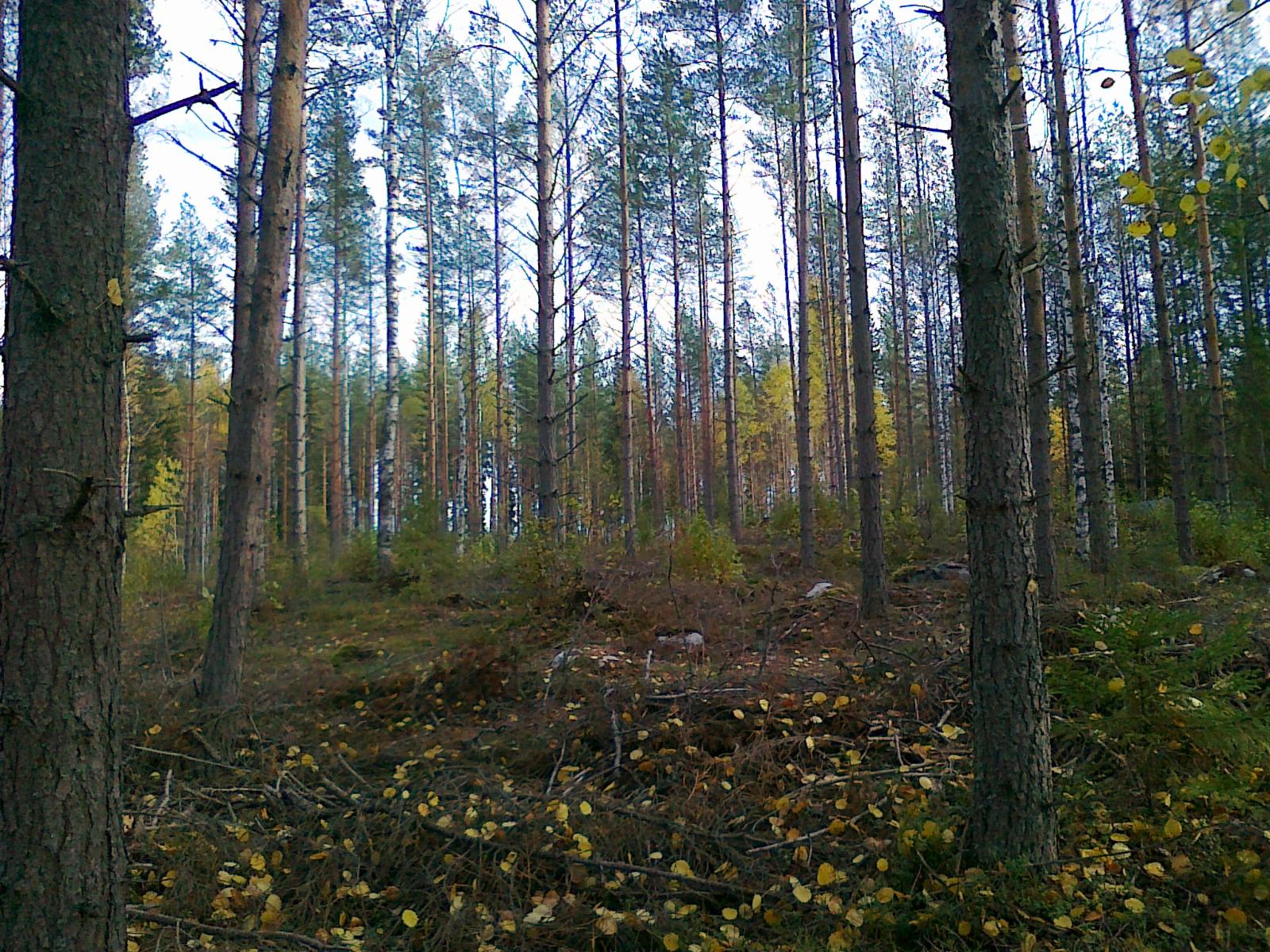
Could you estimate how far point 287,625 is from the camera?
1067cm

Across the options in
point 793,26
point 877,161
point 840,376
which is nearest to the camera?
point 793,26

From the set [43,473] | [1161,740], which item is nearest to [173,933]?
[43,473]

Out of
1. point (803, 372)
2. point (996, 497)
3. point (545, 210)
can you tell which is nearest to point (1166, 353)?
point (803, 372)

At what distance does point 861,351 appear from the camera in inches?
349

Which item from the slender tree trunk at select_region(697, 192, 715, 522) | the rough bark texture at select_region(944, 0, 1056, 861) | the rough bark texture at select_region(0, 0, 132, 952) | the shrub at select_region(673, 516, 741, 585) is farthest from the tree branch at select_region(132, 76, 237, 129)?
the slender tree trunk at select_region(697, 192, 715, 522)

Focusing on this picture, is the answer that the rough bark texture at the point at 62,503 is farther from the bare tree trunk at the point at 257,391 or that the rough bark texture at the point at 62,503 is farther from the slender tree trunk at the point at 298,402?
the slender tree trunk at the point at 298,402

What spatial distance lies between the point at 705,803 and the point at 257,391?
15.2 feet

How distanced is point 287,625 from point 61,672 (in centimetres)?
914

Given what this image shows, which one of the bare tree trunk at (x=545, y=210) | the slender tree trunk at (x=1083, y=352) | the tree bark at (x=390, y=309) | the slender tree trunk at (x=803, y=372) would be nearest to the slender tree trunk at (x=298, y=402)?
the tree bark at (x=390, y=309)

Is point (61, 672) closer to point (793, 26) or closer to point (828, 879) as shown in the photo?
point (828, 879)

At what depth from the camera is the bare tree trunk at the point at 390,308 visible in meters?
14.9

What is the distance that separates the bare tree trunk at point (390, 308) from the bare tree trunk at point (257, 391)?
836 centimetres

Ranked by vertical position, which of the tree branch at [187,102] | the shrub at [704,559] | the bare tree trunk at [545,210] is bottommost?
the shrub at [704,559]

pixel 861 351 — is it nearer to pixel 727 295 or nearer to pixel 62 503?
pixel 62 503
